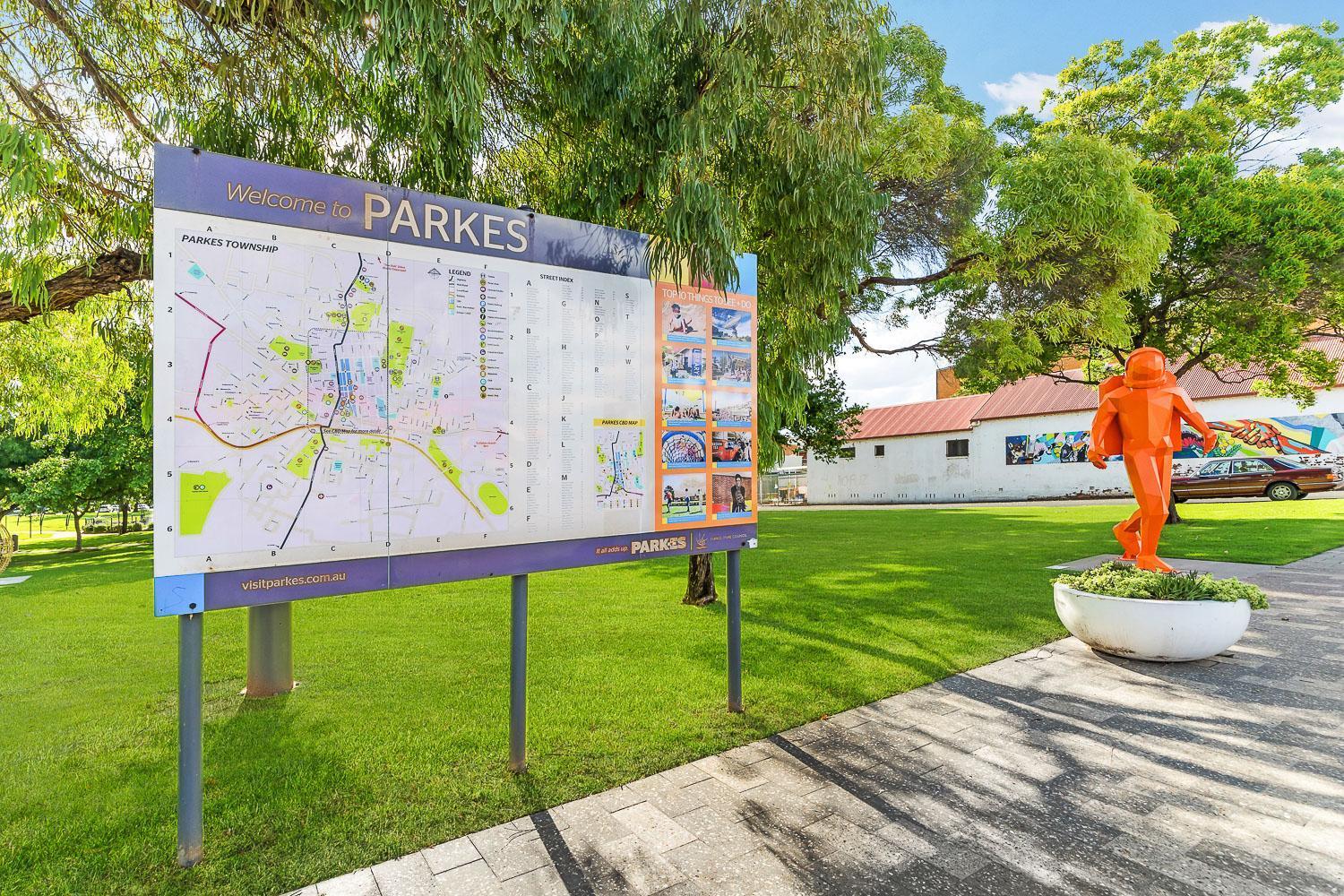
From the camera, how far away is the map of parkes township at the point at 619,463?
3.51m

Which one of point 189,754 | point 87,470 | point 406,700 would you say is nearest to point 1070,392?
point 406,700

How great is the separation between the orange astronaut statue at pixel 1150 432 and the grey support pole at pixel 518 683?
4958 millimetres

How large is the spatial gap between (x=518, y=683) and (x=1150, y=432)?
5.40 m

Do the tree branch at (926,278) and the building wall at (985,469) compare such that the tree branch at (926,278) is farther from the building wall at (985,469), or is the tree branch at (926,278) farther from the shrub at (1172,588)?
the building wall at (985,469)

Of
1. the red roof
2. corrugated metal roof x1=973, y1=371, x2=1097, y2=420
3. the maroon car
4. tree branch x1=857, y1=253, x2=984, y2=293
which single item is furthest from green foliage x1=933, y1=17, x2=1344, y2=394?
corrugated metal roof x1=973, y1=371, x2=1097, y2=420

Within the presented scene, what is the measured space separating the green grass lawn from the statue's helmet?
7.74ft

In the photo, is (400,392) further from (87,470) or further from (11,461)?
(11,461)

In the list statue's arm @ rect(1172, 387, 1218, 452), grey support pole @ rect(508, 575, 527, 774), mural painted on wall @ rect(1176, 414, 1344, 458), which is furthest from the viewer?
mural painted on wall @ rect(1176, 414, 1344, 458)

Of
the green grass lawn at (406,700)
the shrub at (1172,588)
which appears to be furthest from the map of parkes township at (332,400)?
the shrub at (1172,588)

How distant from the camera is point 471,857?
2.56 meters

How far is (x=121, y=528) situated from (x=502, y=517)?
32.1m

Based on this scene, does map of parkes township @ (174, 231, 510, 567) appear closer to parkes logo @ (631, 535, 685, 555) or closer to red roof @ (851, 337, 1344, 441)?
parkes logo @ (631, 535, 685, 555)

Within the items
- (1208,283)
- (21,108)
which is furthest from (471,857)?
(1208,283)

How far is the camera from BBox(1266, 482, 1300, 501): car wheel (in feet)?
66.2
